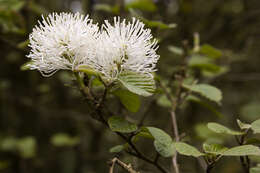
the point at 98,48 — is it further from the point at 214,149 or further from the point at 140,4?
the point at 140,4

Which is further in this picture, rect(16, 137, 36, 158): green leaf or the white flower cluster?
rect(16, 137, 36, 158): green leaf

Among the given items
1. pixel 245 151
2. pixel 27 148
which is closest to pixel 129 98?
pixel 245 151

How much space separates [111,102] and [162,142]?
3.11 ft

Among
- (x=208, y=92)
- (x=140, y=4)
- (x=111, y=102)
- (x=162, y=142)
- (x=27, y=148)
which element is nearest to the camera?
(x=162, y=142)

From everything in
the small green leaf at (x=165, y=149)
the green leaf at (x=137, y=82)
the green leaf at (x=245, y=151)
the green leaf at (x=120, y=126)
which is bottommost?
the small green leaf at (x=165, y=149)

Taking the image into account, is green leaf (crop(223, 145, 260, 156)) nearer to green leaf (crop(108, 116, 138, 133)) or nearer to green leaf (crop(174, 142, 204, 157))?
green leaf (crop(174, 142, 204, 157))

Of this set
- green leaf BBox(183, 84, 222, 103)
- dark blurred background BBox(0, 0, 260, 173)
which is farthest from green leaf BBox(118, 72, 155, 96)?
dark blurred background BBox(0, 0, 260, 173)

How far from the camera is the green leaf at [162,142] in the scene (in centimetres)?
68

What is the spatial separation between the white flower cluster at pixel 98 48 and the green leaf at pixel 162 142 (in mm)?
152

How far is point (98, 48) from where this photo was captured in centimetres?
65

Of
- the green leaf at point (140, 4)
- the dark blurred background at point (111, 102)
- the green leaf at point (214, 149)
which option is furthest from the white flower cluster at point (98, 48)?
the dark blurred background at point (111, 102)

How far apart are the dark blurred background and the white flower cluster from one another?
905 millimetres

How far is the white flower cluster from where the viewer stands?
2.14 feet

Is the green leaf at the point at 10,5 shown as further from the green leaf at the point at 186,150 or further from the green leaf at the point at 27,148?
the green leaf at the point at 27,148
